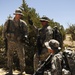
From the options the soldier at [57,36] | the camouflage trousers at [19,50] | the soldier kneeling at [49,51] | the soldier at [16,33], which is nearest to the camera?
the soldier kneeling at [49,51]

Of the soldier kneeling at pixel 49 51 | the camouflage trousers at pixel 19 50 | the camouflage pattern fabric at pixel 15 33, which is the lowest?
the soldier kneeling at pixel 49 51

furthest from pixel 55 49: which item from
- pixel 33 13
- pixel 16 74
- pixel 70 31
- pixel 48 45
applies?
pixel 70 31

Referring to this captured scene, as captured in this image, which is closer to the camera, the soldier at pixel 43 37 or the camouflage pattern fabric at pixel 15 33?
the soldier at pixel 43 37

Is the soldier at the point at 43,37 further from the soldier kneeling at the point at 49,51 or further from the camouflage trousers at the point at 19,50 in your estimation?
the soldier kneeling at the point at 49,51

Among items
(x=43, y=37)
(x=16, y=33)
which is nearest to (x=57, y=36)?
(x=43, y=37)

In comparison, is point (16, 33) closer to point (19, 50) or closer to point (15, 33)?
point (15, 33)

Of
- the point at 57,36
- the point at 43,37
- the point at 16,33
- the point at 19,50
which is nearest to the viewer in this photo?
the point at 57,36

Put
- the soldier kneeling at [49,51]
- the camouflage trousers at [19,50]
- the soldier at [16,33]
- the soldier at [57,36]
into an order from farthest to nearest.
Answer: the camouflage trousers at [19,50], the soldier at [16,33], the soldier at [57,36], the soldier kneeling at [49,51]

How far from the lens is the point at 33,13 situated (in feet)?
34.7

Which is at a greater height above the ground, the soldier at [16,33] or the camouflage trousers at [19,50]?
the soldier at [16,33]

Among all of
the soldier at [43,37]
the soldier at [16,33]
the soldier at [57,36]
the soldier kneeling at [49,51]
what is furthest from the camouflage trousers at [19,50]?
the soldier kneeling at [49,51]

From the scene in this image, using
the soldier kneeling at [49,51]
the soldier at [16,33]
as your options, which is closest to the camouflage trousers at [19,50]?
the soldier at [16,33]

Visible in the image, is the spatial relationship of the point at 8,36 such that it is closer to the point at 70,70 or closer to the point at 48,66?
the point at 48,66

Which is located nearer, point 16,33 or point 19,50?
point 16,33
